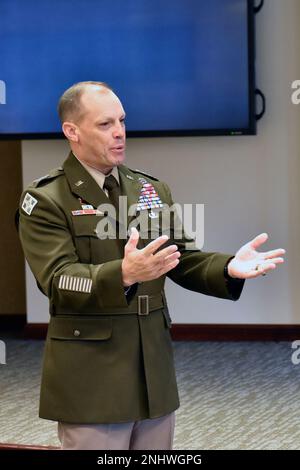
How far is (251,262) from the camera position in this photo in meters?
2.07

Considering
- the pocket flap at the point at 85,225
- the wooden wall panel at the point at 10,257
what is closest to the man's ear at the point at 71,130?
the pocket flap at the point at 85,225

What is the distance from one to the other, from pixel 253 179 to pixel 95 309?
10.5 ft

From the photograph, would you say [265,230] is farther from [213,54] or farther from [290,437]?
[290,437]

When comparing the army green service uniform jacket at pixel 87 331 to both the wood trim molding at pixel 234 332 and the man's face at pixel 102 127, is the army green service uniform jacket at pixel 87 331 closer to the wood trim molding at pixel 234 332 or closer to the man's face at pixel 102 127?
the man's face at pixel 102 127

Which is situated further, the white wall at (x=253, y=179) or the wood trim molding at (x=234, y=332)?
the wood trim molding at (x=234, y=332)

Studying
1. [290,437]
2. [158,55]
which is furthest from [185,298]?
[290,437]

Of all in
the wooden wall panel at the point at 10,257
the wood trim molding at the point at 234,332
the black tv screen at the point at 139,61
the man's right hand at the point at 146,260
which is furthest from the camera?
the wooden wall panel at the point at 10,257

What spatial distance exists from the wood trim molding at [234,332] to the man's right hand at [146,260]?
3363 mm

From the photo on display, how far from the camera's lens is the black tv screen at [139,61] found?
4.78 m

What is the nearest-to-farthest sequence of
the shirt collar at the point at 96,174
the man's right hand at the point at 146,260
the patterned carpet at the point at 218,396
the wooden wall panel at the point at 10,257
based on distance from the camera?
1. the man's right hand at the point at 146,260
2. the shirt collar at the point at 96,174
3. the patterned carpet at the point at 218,396
4. the wooden wall panel at the point at 10,257

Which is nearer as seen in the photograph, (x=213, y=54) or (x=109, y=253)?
(x=109, y=253)

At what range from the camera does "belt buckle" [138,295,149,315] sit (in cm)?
206

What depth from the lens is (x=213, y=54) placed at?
15.7 feet

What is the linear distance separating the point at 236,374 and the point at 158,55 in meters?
1.82
